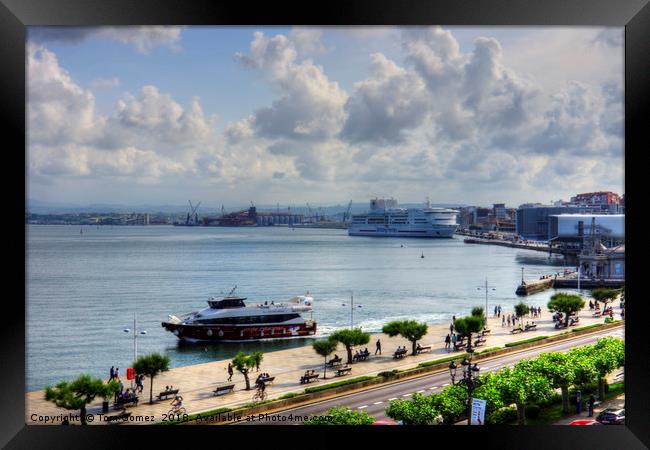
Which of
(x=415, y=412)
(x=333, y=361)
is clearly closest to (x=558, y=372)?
(x=415, y=412)

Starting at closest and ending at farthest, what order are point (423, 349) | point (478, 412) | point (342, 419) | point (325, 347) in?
point (342, 419) < point (478, 412) < point (325, 347) < point (423, 349)

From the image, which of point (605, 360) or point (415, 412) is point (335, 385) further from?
point (605, 360)

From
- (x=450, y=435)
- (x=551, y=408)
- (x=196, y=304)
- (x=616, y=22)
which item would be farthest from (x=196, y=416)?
(x=196, y=304)

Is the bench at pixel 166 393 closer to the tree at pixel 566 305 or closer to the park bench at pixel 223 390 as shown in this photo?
the park bench at pixel 223 390

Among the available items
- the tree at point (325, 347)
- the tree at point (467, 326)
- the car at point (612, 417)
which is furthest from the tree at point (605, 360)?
the tree at point (325, 347)

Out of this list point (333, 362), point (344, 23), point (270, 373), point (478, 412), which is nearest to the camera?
point (344, 23)

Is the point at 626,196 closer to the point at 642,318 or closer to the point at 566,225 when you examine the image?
the point at 642,318
